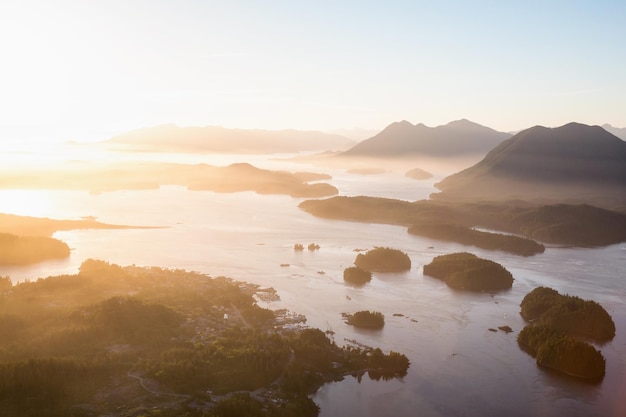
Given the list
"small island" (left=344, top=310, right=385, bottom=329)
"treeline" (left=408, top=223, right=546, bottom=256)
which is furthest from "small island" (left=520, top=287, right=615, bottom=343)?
"treeline" (left=408, top=223, right=546, bottom=256)

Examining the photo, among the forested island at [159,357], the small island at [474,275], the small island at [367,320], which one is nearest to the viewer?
the forested island at [159,357]

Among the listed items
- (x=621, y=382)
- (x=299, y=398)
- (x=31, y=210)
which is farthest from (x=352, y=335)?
(x=31, y=210)

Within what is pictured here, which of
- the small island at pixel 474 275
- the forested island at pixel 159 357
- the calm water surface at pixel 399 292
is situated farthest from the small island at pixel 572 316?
the forested island at pixel 159 357

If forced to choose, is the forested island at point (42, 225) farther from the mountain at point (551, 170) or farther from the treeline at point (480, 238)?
the mountain at point (551, 170)

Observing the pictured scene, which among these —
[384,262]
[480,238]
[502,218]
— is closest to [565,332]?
[384,262]

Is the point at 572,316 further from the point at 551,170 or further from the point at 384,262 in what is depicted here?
the point at 551,170

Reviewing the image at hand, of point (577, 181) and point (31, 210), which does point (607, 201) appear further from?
point (31, 210)
